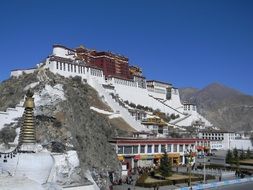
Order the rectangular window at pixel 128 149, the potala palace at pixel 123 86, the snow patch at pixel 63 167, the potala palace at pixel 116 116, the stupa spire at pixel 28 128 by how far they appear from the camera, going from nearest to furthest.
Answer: the potala palace at pixel 116 116 < the stupa spire at pixel 28 128 < the snow patch at pixel 63 167 < the rectangular window at pixel 128 149 < the potala palace at pixel 123 86

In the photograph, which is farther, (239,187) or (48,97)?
(239,187)

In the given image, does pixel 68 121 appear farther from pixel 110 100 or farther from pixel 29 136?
pixel 110 100

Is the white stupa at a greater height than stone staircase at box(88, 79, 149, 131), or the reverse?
stone staircase at box(88, 79, 149, 131)

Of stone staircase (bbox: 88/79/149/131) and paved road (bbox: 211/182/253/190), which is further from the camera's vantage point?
stone staircase (bbox: 88/79/149/131)

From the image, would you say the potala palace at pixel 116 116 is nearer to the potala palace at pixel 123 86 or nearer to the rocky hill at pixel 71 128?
the potala palace at pixel 123 86

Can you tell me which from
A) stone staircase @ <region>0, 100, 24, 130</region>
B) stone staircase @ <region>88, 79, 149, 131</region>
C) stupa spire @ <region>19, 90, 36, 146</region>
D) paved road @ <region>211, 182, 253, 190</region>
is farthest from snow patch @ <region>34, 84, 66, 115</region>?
stone staircase @ <region>88, 79, 149, 131</region>

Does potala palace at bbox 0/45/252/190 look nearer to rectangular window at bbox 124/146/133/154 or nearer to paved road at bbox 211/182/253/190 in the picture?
rectangular window at bbox 124/146/133/154

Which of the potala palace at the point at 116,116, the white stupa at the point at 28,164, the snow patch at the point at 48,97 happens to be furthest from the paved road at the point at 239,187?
the white stupa at the point at 28,164

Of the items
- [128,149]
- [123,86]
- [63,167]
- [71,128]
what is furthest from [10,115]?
[123,86]

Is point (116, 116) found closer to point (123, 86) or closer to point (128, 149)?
point (123, 86)

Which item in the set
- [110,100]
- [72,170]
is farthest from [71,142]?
[110,100]

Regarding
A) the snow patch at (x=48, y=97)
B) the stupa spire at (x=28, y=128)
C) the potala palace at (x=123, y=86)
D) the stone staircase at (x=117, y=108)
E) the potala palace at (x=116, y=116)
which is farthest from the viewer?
the potala palace at (x=123, y=86)

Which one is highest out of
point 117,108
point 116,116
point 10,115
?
point 117,108

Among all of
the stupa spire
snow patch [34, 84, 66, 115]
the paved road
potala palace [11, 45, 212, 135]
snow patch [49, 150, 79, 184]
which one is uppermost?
Result: potala palace [11, 45, 212, 135]
